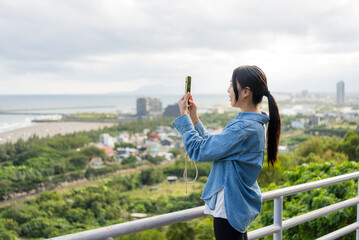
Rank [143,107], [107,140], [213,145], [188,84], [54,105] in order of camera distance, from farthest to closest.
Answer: [54,105], [143,107], [107,140], [188,84], [213,145]

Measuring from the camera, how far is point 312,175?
3.40 m

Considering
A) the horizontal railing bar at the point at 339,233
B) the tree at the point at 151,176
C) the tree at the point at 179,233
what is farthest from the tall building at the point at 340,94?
the horizontal railing bar at the point at 339,233

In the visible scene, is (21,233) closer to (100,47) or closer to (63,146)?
(63,146)

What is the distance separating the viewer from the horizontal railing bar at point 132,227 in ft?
2.99

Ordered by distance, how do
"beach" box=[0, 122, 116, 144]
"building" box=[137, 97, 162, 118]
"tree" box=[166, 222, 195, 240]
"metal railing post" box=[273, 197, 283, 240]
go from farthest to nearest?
"beach" box=[0, 122, 116, 144]
"building" box=[137, 97, 162, 118]
"tree" box=[166, 222, 195, 240]
"metal railing post" box=[273, 197, 283, 240]

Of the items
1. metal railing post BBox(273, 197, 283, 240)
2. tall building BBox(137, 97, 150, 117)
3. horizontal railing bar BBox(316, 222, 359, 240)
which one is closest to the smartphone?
metal railing post BBox(273, 197, 283, 240)

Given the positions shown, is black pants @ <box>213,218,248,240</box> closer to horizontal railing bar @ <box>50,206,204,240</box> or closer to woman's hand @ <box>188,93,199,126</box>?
horizontal railing bar @ <box>50,206,204,240</box>

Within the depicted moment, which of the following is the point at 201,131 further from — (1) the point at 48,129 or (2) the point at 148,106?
(1) the point at 48,129

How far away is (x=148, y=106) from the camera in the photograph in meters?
53.1

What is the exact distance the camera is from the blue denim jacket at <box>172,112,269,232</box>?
3.15 feet

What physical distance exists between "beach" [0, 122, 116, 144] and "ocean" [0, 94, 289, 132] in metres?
1.75

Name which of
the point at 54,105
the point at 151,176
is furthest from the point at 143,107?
the point at 54,105

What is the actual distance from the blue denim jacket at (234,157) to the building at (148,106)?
48550 mm

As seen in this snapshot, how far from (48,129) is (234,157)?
A: 191ft
